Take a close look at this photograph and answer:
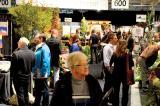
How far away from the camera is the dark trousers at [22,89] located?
39.0ft

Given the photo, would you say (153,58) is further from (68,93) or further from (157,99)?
(68,93)

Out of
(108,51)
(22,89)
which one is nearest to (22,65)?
(22,89)

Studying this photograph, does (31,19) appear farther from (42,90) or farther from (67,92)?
(67,92)

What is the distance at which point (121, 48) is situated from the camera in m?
11.5

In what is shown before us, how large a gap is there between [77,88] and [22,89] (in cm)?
605

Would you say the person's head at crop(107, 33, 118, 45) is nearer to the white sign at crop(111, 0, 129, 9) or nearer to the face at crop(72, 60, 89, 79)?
the face at crop(72, 60, 89, 79)

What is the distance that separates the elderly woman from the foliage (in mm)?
18661

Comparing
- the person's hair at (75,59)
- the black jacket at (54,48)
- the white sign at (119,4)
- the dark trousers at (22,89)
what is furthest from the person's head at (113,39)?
the white sign at (119,4)

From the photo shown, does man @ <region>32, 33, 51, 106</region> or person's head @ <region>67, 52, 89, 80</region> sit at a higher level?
person's head @ <region>67, 52, 89, 80</region>

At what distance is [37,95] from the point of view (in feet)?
41.7

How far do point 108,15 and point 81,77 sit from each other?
161ft

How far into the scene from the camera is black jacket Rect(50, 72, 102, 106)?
612 cm

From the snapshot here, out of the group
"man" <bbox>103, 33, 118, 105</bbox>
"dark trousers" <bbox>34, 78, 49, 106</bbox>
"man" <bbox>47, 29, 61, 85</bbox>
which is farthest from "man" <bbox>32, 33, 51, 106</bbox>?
"man" <bbox>47, 29, 61, 85</bbox>

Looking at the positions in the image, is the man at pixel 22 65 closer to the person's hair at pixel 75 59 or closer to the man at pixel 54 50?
the man at pixel 54 50
